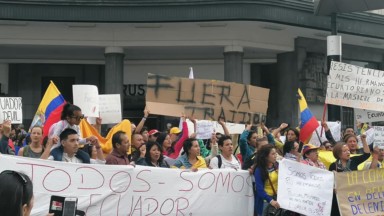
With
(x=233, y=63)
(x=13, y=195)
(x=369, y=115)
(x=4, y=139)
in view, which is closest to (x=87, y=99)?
(x=4, y=139)

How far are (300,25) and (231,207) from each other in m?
14.1

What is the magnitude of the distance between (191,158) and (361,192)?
7.73ft

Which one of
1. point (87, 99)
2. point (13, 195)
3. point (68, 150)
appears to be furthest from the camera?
point (87, 99)

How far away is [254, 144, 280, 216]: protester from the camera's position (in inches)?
310

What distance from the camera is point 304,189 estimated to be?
791 cm

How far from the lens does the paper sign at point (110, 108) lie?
37.8 ft

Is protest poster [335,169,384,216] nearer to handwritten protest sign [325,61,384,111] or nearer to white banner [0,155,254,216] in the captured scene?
white banner [0,155,254,216]

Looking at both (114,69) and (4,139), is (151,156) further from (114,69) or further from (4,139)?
(114,69)

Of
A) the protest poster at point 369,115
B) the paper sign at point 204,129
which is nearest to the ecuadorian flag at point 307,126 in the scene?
the protest poster at point 369,115

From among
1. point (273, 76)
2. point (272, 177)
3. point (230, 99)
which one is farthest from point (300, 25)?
point (272, 177)

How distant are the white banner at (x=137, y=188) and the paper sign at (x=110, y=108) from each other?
387cm

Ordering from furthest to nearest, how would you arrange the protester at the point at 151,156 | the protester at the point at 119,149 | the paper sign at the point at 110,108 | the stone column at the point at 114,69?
the stone column at the point at 114,69, the paper sign at the point at 110,108, the protester at the point at 151,156, the protester at the point at 119,149

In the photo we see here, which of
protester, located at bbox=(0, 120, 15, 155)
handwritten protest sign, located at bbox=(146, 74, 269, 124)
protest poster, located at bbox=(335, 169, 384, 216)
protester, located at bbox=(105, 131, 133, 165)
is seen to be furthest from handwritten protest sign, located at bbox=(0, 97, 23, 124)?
protest poster, located at bbox=(335, 169, 384, 216)

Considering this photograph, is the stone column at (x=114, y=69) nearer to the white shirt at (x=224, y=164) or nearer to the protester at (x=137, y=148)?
the protester at (x=137, y=148)
